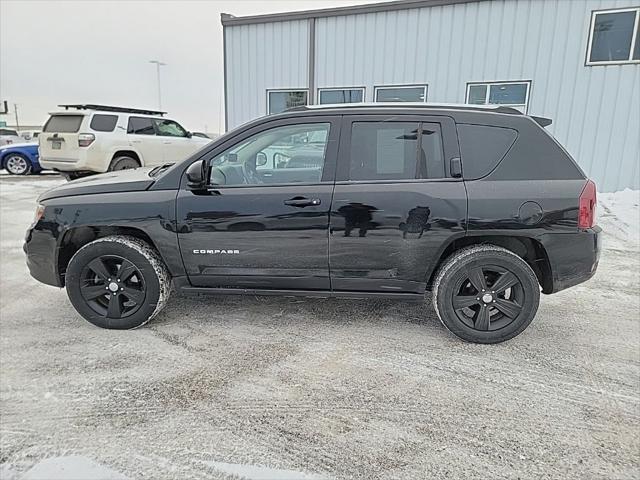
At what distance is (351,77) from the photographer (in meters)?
10.8

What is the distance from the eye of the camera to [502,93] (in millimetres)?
9586

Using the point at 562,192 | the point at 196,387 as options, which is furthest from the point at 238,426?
the point at 562,192

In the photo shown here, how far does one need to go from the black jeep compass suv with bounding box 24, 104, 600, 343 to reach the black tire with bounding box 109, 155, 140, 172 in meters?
7.36

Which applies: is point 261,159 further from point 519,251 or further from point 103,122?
point 103,122

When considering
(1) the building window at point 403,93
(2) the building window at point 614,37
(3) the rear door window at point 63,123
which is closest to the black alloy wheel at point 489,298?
(1) the building window at point 403,93

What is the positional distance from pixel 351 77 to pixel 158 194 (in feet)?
28.2

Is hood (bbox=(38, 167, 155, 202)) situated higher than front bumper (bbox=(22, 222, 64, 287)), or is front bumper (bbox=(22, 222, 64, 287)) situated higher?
hood (bbox=(38, 167, 155, 202))

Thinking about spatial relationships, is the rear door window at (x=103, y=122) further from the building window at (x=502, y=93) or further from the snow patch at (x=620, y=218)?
the snow patch at (x=620, y=218)

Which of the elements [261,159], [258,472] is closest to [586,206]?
[261,159]

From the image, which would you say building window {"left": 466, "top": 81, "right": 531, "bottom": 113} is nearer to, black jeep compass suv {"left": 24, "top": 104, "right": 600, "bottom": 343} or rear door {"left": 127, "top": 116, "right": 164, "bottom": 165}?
black jeep compass suv {"left": 24, "top": 104, "right": 600, "bottom": 343}

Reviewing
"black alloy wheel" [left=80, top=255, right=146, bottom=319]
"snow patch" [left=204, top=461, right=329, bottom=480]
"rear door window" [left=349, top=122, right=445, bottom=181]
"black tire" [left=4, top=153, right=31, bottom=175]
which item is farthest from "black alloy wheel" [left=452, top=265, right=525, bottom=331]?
"black tire" [left=4, top=153, right=31, bottom=175]

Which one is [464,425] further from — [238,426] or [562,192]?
[562,192]

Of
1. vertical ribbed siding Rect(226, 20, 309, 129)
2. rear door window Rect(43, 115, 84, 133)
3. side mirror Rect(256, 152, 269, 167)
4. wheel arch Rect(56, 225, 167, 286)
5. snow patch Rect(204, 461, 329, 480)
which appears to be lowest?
snow patch Rect(204, 461, 329, 480)

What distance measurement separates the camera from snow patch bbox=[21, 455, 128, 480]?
1.93 m
